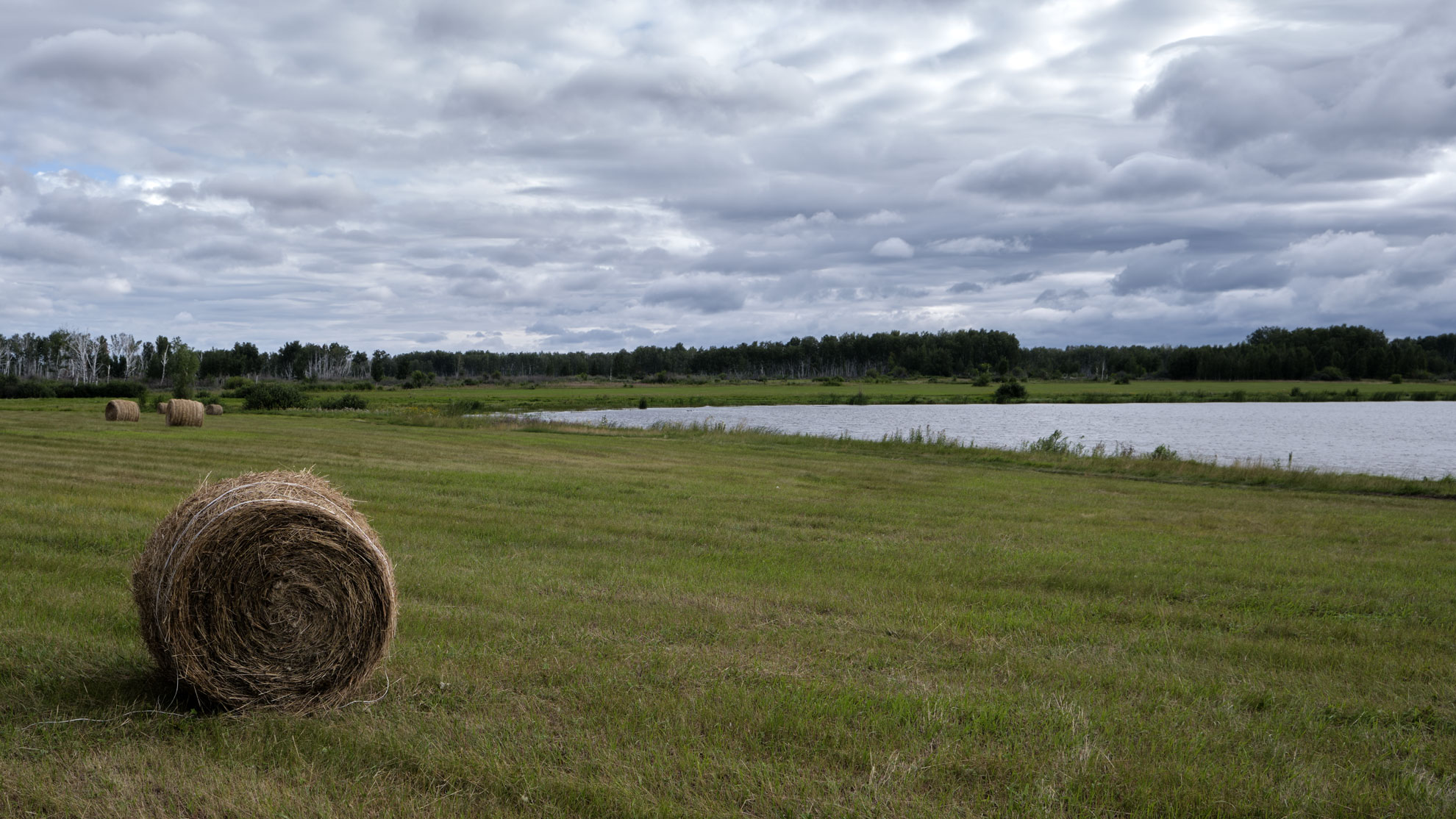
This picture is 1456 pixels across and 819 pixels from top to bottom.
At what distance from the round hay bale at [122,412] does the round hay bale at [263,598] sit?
38.6 m

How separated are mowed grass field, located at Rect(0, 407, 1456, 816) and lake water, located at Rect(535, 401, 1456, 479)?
926 inches

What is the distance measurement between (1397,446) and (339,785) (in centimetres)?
5540

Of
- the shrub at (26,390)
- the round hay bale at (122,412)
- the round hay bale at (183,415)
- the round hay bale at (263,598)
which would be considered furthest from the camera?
the shrub at (26,390)

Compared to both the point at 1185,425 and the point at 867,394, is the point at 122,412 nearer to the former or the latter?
the point at 1185,425

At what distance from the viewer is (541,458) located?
26.1 m

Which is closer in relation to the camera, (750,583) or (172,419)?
(750,583)

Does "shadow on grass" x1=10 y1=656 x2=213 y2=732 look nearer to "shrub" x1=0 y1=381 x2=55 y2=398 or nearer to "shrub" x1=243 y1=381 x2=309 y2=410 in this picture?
"shrub" x1=243 y1=381 x2=309 y2=410

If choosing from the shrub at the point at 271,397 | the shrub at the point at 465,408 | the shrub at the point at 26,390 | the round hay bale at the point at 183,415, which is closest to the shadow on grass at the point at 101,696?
the round hay bale at the point at 183,415

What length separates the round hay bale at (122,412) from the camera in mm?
38062

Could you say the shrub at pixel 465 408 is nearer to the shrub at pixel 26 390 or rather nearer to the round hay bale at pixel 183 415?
the round hay bale at pixel 183 415

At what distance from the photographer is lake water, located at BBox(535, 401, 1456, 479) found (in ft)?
135

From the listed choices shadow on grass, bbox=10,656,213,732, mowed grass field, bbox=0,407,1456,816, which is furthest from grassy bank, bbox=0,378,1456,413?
shadow on grass, bbox=10,656,213,732

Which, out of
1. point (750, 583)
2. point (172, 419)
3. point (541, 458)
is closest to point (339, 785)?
point (750, 583)

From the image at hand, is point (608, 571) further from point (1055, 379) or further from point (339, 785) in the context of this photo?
point (1055, 379)
